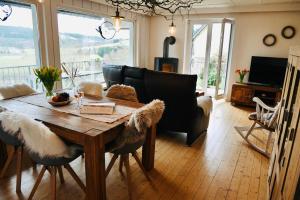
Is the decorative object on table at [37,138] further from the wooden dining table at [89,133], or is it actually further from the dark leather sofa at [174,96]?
the dark leather sofa at [174,96]

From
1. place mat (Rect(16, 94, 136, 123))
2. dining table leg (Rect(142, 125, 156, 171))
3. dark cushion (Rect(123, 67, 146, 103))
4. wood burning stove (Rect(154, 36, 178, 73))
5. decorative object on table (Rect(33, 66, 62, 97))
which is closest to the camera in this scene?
place mat (Rect(16, 94, 136, 123))

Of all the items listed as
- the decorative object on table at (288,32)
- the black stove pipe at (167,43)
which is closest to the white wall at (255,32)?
the decorative object on table at (288,32)

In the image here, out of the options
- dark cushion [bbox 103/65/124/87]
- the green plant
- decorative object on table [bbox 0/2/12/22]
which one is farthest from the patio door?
decorative object on table [bbox 0/2/12/22]

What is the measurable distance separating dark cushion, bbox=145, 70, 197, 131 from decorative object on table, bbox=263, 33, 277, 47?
11.2 ft

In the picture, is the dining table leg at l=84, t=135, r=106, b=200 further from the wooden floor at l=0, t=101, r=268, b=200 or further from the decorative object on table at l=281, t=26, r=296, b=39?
the decorative object on table at l=281, t=26, r=296, b=39

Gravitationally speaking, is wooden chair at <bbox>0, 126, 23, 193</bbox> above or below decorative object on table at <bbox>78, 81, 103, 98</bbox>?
below

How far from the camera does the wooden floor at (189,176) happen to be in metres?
2.13

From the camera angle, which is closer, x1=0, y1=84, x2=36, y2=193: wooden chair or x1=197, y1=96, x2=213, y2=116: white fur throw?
x1=0, y1=84, x2=36, y2=193: wooden chair

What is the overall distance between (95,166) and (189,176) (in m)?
1.19

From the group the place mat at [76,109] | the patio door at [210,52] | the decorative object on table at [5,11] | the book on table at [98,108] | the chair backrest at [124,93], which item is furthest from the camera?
the patio door at [210,52]

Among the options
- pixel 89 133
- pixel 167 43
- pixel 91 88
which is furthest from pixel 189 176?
pixel 167 43

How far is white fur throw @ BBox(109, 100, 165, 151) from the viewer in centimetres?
173

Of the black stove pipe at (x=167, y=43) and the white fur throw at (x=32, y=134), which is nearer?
the white fur throw at (x=32, y=134)

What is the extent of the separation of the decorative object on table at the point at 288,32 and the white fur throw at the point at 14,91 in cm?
540
